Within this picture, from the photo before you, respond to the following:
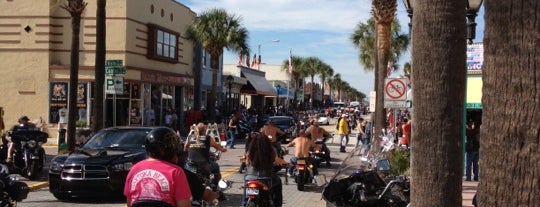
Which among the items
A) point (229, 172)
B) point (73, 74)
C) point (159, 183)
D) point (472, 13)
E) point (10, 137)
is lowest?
point (229, 172)

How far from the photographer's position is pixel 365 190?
762cm

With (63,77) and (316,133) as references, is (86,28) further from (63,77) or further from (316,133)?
(316,133)

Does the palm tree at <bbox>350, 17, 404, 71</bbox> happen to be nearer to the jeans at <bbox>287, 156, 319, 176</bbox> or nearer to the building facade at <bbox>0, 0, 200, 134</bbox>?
the building facade at <bbox>0, 0, 200, 134</bbox>

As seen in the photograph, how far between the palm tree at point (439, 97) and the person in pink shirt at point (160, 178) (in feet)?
5.96

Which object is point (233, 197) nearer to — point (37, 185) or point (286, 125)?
point (37, 185)

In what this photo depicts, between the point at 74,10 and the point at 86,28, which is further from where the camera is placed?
the point at 86,28

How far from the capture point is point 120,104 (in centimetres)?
3100

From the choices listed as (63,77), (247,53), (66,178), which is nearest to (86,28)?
(63,77)

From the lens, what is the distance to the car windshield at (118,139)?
12.3 m

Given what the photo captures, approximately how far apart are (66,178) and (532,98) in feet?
32.0

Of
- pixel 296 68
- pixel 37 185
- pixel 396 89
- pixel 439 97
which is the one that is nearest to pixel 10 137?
pixel 37 185

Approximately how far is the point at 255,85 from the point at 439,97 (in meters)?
52.1

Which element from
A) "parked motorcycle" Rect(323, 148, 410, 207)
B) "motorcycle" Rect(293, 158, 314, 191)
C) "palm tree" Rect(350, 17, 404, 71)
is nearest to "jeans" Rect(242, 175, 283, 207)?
"parked motorcycle" Rect(323, 148, 410, 207)

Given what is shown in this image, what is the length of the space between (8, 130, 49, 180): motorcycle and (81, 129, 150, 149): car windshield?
2.55 m
